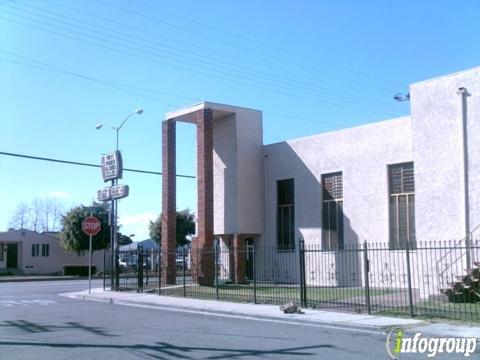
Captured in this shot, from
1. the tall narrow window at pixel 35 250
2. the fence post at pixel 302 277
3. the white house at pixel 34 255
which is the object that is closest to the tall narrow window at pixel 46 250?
the white house at pixel 34 255

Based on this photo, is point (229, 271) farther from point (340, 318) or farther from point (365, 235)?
point (340, 318)

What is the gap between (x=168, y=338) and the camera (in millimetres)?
12344

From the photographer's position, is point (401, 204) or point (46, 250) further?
point (46, 250)

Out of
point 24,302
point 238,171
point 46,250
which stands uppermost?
point 238,171

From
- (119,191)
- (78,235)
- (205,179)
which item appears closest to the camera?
(119,191)

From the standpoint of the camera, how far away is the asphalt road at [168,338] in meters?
10.6

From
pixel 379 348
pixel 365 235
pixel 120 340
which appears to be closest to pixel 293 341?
pixel 379 348

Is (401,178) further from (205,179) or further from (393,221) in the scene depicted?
(205,179)

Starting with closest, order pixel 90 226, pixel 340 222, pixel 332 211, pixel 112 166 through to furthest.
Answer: pixel 90 226
pixel 340 222
pixel 332 211
pixel 112 166

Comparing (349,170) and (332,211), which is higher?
(349,170)

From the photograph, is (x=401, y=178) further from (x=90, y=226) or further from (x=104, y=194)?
(x=104, y=194)

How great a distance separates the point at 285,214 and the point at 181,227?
26.4 metres

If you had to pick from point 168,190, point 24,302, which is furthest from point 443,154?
point 24,302

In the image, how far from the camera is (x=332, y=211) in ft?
94.8
